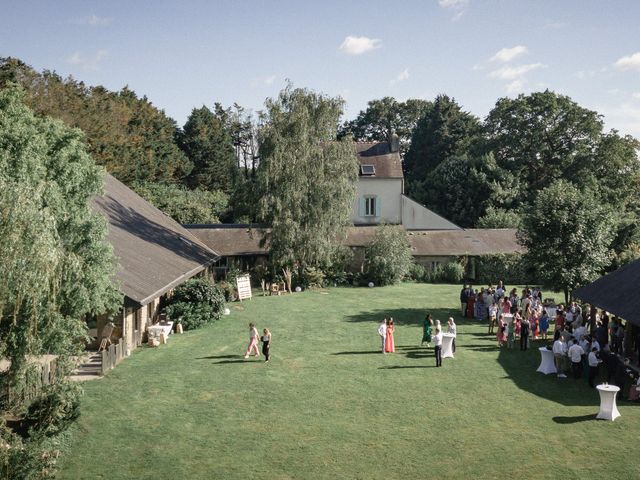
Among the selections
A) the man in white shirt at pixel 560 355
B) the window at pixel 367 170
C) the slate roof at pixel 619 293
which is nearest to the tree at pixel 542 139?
the window at pixel 367 170

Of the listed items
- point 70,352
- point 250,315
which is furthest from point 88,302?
point 250,315

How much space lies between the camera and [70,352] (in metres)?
13.4

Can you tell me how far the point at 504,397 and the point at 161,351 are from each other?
1214 cm

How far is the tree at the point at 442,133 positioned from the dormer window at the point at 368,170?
73.6ft

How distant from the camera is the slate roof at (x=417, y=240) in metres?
40.7

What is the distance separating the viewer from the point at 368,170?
49.5 meters

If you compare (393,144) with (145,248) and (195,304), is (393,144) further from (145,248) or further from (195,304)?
(195,304)

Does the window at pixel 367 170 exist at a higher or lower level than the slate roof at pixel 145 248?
higher

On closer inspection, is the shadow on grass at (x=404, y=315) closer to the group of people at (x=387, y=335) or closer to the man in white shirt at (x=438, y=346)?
the group of people at (x=387, y=335)

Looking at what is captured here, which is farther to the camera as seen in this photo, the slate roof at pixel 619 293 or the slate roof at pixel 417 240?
the slate roof at pixel 417 240

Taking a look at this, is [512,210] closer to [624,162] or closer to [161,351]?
[624,162]

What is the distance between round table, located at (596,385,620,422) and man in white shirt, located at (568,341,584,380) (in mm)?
3536

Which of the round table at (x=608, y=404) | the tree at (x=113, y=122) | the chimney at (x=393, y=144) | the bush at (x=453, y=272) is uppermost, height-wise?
the tree at (x=113, y=122)

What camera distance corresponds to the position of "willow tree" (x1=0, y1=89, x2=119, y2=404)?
10.2 metres
